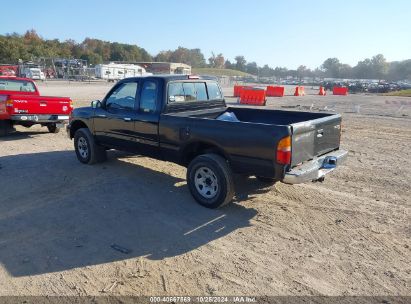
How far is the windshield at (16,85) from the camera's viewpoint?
1171 centimetres

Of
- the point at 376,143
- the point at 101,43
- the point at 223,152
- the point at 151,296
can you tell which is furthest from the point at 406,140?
the point at 101,43

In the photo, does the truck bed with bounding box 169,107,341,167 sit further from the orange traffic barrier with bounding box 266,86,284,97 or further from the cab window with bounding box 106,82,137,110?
the orange traffic barrier with bounding box 266,86,284,97

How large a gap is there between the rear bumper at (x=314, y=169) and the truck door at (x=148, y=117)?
2.43 metres

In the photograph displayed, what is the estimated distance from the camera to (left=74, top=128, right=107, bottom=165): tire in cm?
741

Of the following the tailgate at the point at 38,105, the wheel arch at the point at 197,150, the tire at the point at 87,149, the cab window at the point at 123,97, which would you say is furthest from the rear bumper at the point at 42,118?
the wheel arch at the point at 197,150

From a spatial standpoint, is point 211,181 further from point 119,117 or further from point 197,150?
point 119,117

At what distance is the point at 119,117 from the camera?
6.67 m

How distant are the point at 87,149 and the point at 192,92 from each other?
8.83 ft

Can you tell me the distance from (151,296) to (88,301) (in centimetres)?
56

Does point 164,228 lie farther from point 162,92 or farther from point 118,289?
point 162,92

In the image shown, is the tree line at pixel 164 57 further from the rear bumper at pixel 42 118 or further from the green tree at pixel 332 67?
the rear bumper at pixel 42 118

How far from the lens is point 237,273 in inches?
146

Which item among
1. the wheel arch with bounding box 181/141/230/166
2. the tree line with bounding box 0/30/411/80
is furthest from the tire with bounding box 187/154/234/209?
the tree line with bounding box 0/30/411/80

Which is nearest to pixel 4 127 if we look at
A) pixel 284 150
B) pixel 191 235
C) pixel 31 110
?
pixel 31 110
